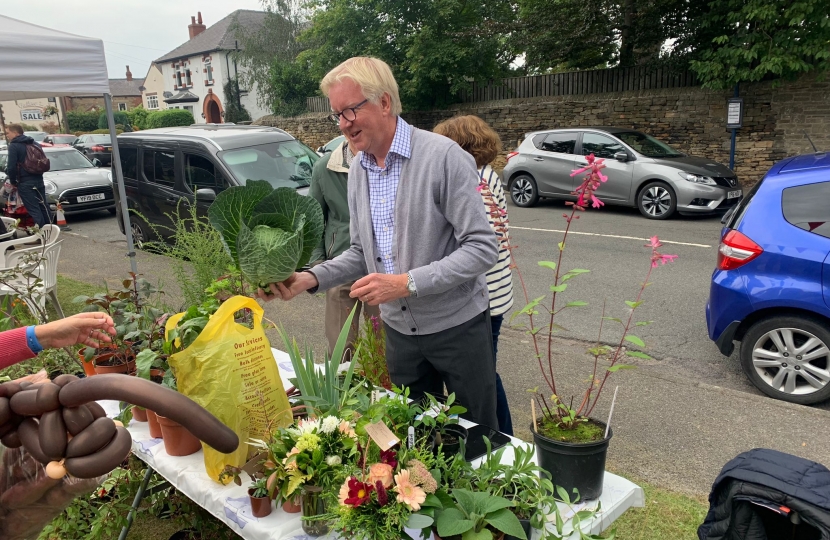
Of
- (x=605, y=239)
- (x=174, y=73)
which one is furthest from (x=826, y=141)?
(x=174, y=73)

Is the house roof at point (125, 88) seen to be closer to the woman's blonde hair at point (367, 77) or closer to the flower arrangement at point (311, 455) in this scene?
the woman's blonde hair at point (367, 77)

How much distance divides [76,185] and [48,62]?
891 cm

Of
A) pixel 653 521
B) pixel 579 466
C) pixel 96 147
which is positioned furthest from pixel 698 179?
pixel 96 147

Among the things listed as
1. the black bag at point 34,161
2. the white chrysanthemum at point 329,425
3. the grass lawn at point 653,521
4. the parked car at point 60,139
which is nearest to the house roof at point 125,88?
the parked car at point 60,139

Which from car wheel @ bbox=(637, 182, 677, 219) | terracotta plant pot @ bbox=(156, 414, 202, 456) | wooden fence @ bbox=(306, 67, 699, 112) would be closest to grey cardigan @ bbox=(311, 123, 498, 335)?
terracotta plant pot @ bbox=(156, 414, 202, 456)

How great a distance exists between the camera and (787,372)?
13.1 feet

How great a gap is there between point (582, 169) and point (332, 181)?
85.0 inches

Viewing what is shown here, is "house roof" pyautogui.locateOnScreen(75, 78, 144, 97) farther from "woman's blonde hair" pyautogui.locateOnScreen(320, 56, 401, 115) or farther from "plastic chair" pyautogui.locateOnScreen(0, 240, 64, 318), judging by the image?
"woman's blonde hair" pyautogui.locateOnScreen(320, 56, 401, 115)

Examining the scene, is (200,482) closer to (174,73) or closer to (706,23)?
(706,23)

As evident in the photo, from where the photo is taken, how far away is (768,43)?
11.2 m

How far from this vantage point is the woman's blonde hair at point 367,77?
6.65 feet

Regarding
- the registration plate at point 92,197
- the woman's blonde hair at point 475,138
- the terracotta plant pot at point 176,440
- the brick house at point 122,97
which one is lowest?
the registration plate at point 92,197

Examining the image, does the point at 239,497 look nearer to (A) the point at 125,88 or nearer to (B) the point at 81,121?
(B) the point at 81,121

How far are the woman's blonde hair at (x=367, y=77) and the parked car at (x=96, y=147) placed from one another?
68.5 ft
